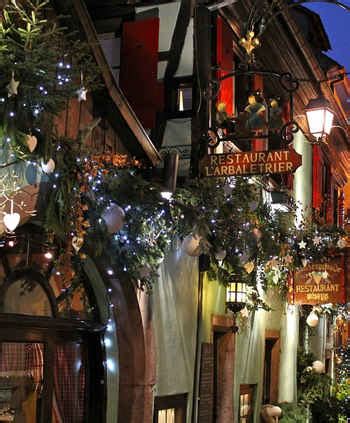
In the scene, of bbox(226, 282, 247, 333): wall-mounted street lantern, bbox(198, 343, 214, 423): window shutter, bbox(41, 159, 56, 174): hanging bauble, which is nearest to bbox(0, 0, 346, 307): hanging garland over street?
bbox(41, 159, 56, 174): hanging bauble

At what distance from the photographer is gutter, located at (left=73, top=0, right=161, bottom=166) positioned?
794 cm

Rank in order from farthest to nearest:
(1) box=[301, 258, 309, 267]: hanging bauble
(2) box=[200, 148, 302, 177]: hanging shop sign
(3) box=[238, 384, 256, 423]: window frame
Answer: (1) box=[301, 258, 309, 267]: hanging bauble, (3) box=[238, 384, 256, 423]: window frame, (2) box=[200, 148, 302, 177]: hanging shop sign

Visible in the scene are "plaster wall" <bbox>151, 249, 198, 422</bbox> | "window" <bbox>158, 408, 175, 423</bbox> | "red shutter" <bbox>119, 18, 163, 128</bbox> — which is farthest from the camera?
"red shutter" <bbox>119, 18, 163, 128</bbox>

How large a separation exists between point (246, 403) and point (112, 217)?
695 cm

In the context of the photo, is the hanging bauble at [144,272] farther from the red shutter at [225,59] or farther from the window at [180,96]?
the red shutter at [225,59]

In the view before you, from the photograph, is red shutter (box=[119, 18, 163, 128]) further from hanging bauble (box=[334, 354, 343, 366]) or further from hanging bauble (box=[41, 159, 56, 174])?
hanging bauble (box=[334, 354, 343, 366])

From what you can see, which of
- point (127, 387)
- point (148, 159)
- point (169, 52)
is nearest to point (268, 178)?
point (169, 52)

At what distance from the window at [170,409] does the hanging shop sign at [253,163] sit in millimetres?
2961

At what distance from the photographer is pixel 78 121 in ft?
26.9

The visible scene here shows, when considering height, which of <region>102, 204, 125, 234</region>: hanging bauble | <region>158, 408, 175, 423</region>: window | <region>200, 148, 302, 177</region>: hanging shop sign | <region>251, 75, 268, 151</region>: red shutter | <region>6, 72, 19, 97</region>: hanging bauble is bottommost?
<region>158, 408, 175, 423</region>: window

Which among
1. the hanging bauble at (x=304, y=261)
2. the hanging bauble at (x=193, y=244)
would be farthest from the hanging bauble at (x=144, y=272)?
the hanging bauble at (x=304, y=261)

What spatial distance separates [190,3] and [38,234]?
5678 mm

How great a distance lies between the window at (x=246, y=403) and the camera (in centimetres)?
1325

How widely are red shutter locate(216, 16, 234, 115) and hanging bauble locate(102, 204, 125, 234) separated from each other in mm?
5101
